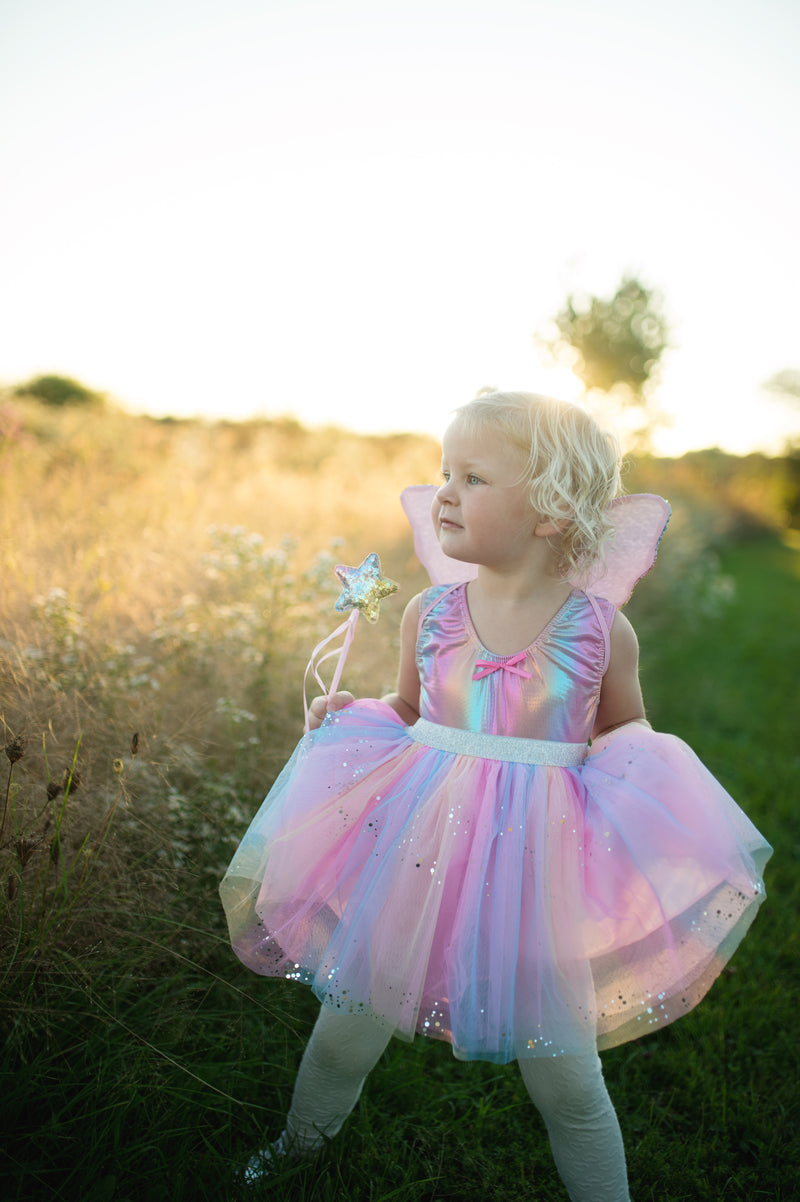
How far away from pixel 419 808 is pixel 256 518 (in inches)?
162

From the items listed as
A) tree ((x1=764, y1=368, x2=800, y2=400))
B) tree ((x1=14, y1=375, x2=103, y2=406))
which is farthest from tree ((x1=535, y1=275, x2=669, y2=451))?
tree ((x1=764, y1=368, x2=800, y2=400))

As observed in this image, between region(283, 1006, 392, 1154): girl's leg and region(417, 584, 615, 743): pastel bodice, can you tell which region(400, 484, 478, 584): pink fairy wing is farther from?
region(283, 1006, 392, 1154): girl's leg

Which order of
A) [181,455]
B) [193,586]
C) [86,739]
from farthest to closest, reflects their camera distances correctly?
[181,455], [193,586], [86,739]

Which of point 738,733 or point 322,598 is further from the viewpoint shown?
point 738,733

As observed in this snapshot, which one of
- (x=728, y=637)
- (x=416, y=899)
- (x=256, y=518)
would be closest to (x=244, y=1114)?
(x=416, y=899)

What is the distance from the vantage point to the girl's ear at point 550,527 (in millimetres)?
1703

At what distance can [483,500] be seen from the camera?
5.49 ft

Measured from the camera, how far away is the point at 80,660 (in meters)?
2.50

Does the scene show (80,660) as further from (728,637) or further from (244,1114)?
(728,637)

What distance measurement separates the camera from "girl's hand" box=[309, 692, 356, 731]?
1.84 meters

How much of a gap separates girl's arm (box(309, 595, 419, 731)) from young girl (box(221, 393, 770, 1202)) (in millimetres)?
12

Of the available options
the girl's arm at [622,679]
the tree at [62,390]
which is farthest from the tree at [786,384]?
the girl's arm at [622,679]

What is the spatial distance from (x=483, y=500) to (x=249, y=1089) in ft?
4.99

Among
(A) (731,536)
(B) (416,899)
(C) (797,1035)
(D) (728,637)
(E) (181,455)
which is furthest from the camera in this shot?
(A) (731,536)
